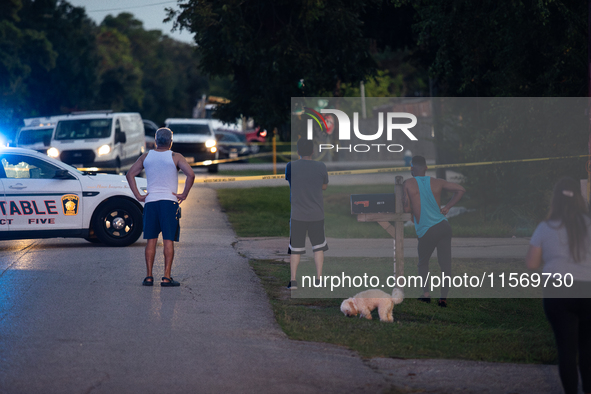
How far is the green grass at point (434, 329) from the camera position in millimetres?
6426

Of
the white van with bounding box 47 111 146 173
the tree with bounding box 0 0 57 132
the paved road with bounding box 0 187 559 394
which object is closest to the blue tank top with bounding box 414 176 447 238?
the paved road with bounding box 0 187 559 394

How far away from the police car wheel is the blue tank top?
540 cm

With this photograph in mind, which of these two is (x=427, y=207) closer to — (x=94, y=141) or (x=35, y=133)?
(x=94, y=141)

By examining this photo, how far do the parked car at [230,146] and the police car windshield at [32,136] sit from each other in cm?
1190

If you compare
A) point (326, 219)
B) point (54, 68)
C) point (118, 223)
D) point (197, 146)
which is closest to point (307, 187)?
point (118, 223)

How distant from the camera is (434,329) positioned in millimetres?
7219

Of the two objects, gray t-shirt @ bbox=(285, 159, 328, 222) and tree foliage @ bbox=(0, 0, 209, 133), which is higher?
tree foliage @ bbox=(0, 0, 209, 133)

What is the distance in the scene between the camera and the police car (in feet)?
37.6

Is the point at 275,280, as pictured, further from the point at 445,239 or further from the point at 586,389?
the point at 586,389

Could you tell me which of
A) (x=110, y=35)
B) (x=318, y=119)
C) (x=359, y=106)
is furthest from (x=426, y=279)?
(x=110, y=35)

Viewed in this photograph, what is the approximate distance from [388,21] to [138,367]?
15.0m

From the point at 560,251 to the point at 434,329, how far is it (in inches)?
92.8

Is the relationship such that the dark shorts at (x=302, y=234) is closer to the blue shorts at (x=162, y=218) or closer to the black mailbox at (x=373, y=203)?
the black mailbox at (x=373, y=203)

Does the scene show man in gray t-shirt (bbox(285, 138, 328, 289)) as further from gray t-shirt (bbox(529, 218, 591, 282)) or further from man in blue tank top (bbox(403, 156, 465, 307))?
gray t-shirt (bbox(529, 218, 591, 282))
